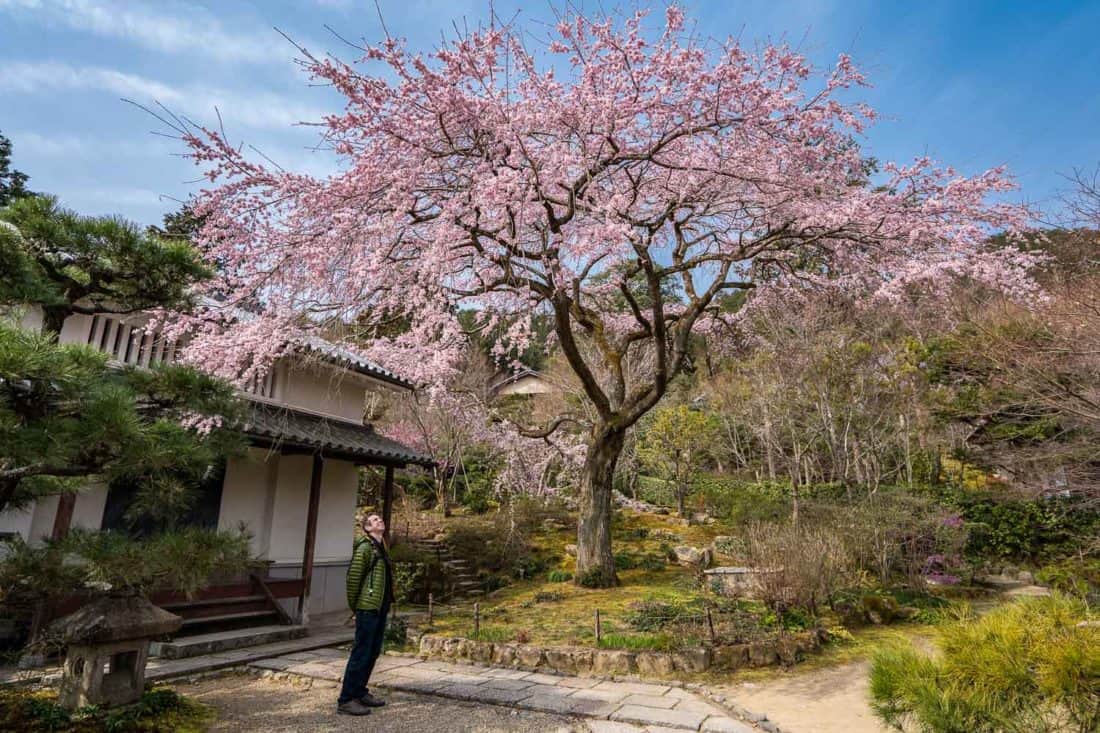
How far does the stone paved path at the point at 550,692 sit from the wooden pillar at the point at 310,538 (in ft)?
6.19

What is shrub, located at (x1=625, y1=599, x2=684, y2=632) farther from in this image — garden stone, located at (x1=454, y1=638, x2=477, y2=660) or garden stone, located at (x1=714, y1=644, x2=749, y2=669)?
garden stone, located at (x1=454, y1=638, x2=477, y2=660)

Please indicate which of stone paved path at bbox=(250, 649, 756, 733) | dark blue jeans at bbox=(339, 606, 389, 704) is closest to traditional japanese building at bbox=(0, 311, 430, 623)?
stone paved path at bbox=(250, 649, 756, 733)

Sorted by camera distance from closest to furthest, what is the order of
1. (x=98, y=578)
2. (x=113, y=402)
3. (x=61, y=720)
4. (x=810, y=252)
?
(x=113, y=402), (x=98, y=578), (x=61, y=720), (x=810, y=252)

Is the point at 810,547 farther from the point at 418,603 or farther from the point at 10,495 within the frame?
the point at 10,495

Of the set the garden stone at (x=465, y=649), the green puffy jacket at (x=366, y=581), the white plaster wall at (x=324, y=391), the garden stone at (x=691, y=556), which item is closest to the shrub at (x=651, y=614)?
the garden stone at (x=465, y=649)

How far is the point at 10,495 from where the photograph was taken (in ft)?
12.4

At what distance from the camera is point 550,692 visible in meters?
5.54

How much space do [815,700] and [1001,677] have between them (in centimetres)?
272

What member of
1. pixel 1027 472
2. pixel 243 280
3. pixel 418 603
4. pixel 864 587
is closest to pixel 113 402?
pixel 243 280

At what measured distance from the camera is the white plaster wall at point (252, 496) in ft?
28.7

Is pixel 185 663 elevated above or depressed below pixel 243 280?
below

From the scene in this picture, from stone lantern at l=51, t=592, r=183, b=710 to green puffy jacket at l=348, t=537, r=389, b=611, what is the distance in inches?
52.8

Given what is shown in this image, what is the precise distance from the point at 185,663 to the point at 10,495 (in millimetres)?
Result: 3644

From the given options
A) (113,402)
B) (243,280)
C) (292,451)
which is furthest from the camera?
(292,451)
